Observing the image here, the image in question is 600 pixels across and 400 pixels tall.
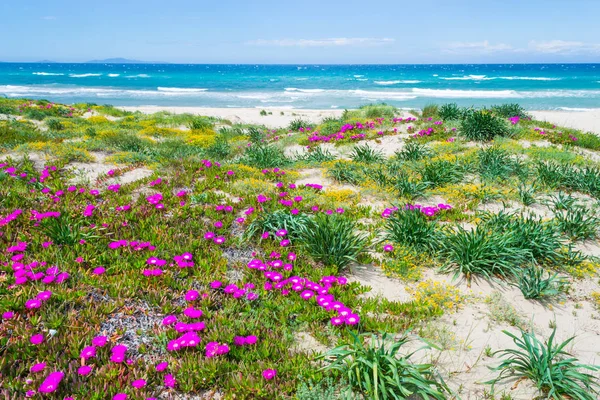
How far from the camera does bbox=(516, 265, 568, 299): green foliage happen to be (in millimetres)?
4578

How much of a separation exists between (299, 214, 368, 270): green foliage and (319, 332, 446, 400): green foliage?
1.84 metres

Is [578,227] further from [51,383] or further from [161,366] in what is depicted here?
[51,383]

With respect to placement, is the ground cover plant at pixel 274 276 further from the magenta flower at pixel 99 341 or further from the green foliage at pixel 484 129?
the green foliage at pixel 484 129

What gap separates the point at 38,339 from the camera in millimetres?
3322

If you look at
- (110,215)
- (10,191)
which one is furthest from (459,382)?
(10,191)

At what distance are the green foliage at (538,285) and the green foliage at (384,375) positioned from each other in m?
2.13

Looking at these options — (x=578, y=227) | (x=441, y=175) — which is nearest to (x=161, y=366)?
(x=578, y=227)

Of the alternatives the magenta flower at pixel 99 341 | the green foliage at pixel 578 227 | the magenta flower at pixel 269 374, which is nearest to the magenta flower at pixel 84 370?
the magenta flower at pixel 99 341

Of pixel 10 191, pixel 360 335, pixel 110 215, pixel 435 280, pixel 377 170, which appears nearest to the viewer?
pixel 360 335

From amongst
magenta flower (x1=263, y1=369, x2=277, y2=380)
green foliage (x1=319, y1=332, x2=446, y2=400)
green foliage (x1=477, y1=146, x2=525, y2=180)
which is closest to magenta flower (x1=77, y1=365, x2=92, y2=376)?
magenta flower (x1=263, y1=369, x2=277, y2=380)

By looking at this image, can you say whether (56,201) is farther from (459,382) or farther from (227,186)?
(459,382)

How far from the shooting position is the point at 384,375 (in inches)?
122

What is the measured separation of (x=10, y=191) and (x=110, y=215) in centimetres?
217

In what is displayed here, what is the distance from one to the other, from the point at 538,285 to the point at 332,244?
2527mm
